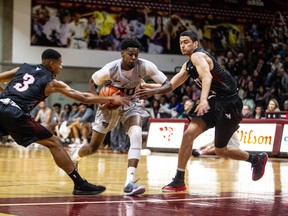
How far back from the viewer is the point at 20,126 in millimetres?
8711

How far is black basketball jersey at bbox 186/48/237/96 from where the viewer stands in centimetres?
988

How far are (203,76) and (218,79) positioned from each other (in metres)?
0.50

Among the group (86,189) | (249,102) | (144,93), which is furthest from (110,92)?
(249,102)

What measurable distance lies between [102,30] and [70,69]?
6.61 feet

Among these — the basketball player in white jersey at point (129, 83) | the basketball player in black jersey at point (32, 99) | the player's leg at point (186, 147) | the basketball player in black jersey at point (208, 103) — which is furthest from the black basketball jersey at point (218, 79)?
the basketball player in black jersey at point (32, 99)

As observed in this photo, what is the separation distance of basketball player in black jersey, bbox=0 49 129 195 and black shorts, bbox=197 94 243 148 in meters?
1.71

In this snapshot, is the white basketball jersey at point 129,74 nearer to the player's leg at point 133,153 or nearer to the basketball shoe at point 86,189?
the player's leg at point 133,153

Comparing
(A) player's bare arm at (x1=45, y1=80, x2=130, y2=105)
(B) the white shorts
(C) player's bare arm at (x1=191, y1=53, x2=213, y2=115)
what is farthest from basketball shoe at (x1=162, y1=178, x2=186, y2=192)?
(A) player's bare arm at (x1=45, y1=80, x2=130, y2=105)

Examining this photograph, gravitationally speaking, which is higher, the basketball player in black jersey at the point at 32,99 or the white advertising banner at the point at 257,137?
the basketball player in black jersey at the point at 32,99

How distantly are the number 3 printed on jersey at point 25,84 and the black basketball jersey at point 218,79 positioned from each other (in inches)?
88.9

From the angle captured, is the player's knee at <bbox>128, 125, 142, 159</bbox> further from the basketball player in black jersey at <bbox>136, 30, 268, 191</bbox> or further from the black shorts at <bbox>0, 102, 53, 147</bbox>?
the black shorts at <bbox>0, 102, 53, 147</bbox>

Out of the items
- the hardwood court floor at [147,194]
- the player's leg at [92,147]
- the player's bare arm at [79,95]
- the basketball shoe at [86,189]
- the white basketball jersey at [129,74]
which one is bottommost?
the hardwood court floor at [147,194]

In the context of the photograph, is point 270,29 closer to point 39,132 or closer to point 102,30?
point 102,30

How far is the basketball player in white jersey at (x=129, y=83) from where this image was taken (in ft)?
31.0
